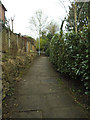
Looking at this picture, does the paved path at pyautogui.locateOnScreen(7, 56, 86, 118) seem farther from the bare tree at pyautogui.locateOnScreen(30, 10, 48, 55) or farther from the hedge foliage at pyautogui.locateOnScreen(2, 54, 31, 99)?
the bare tree at pyautogui.locateOnScreen(30, 10, 48, 55)

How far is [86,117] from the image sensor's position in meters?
1.84

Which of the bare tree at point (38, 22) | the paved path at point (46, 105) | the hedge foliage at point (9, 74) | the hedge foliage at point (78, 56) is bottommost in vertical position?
the paved path at point (46, 105)

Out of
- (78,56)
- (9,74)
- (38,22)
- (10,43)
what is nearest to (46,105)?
(78,56)

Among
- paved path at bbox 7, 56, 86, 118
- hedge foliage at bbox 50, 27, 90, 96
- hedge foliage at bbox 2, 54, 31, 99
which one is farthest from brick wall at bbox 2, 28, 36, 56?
hedge foliage at bbox 50, 27, 90, 96

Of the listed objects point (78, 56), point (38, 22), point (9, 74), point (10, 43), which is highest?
point (38, 22)

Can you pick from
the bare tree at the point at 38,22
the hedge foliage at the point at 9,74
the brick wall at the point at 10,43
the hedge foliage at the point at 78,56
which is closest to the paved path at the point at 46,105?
the hedge foliage at the point at 9,74

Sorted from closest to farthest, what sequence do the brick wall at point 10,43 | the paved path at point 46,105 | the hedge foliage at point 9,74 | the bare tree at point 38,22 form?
the paved path at point 46,105 → the hedge foliage at point 9,74 → the brick wall at point 10,43 → the bare tree at point 38,22

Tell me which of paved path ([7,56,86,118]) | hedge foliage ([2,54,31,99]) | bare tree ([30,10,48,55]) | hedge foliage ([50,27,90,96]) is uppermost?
bare tree ([30,10,48,55])

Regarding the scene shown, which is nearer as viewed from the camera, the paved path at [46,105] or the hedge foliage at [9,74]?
the paved path at [46,105]

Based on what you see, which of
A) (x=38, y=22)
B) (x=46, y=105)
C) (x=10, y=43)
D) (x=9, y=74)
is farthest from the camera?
(x=38, y=22)

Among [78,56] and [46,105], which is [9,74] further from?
[78,56]

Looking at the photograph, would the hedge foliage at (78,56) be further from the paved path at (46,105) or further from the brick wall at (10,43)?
the brick wall at (10,43)

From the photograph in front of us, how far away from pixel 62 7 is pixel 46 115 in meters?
5.67

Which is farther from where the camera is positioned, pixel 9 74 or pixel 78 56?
pixel 9 74
